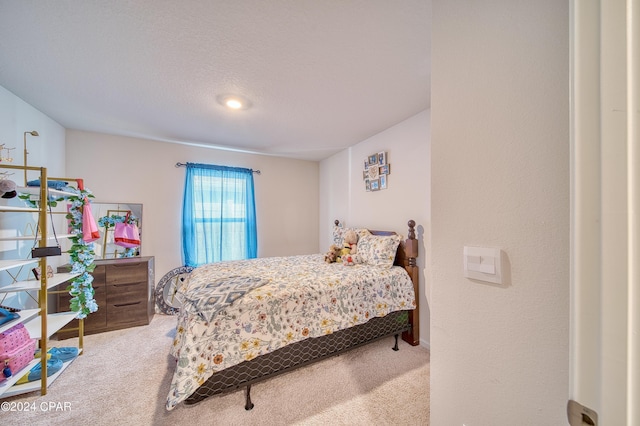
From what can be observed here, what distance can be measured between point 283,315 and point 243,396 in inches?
27.0

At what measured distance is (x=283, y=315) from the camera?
1.75m

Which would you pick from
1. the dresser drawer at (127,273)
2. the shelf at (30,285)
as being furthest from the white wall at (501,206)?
the dresser drawer at (127,273)

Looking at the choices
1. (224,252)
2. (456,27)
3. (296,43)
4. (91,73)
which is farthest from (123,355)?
(456,27)

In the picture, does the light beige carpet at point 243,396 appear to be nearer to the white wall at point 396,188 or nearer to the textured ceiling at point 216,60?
the white wall at point 396,188

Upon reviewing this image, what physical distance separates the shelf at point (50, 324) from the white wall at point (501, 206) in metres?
2.89

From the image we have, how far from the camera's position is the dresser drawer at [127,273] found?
107 inches

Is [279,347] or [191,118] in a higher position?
[191,118]

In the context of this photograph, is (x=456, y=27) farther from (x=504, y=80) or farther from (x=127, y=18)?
(x=127, y=18)

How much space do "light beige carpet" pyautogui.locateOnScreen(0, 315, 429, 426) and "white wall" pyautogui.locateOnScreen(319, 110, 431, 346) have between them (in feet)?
2.56

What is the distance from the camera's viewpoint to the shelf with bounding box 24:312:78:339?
1.87 m

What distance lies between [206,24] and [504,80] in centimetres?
156

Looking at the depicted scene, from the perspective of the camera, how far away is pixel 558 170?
61cm

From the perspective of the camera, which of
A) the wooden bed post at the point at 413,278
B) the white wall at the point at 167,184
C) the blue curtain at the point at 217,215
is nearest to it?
the wooden bed post at the point at 413,278

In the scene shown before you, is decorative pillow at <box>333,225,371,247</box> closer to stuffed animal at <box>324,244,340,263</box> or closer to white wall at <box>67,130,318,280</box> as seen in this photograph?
stuffed animal at <box>324,244,340,263</box>
